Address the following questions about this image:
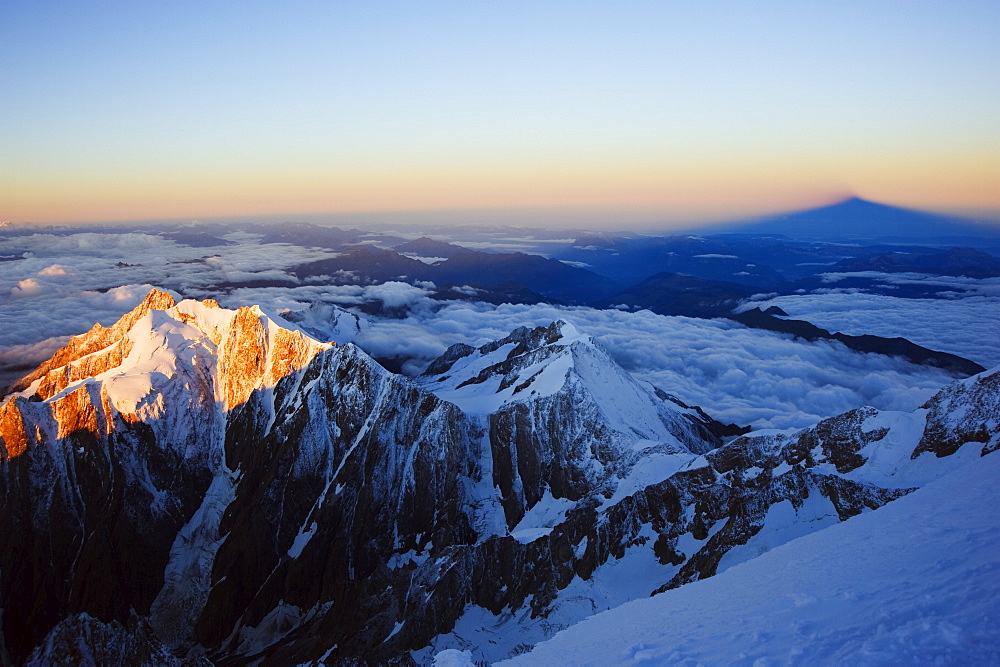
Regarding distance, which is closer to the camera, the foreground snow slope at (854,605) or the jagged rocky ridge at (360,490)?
the foreground snow slope at (854,605)

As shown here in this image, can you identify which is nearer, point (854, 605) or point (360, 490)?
point (854, 605)

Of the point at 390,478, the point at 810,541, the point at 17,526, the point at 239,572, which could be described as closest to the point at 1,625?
the point at 17,526

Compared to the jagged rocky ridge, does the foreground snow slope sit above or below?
above

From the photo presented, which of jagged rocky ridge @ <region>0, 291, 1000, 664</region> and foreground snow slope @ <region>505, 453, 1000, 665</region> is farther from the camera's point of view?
jagged rocky ridge @ <region>0, 291, 1000, 664</region>

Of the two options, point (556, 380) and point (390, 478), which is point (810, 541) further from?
point (390, 478)

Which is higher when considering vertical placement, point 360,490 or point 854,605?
point 854,605
